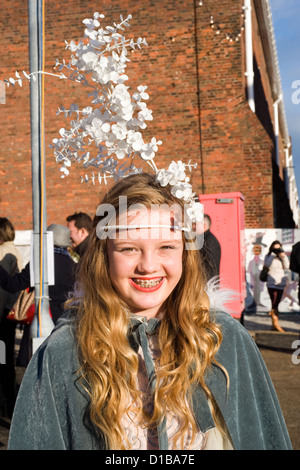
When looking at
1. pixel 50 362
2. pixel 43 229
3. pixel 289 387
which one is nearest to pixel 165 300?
pixel 50 362

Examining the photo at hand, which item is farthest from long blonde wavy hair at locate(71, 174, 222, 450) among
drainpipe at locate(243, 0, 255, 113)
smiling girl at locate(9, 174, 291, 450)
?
drainpipe at locate(243, 0, 255, 113)

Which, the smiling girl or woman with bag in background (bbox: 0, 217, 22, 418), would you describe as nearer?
the smiling girl

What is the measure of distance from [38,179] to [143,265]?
A: 8.20 feet

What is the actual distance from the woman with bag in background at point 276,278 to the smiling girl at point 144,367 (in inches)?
382

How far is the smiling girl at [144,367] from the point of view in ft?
6.48

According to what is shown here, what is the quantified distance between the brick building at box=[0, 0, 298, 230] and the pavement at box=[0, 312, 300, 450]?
2.28m

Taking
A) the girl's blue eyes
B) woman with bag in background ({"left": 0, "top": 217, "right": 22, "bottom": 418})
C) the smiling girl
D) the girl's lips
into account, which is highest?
the girl's blue eyes

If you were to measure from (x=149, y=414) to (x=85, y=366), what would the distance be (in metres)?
0.26

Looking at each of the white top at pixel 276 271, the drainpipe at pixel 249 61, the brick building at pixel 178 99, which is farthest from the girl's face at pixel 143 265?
the drainpipe at pixel 249 61

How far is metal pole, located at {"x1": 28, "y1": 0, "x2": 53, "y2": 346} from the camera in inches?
A: 173

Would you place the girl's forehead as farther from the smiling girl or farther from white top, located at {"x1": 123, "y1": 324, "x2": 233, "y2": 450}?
white top, located at {"x1": 123, "y1": 324, "x2": 233, "y2": 450}

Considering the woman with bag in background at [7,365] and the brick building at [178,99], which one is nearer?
the woman with bag in background at [7,365]

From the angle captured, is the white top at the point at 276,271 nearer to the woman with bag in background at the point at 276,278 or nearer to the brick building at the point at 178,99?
the woman with bag in background at the point at 276,278

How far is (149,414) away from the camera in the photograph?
206 cm
